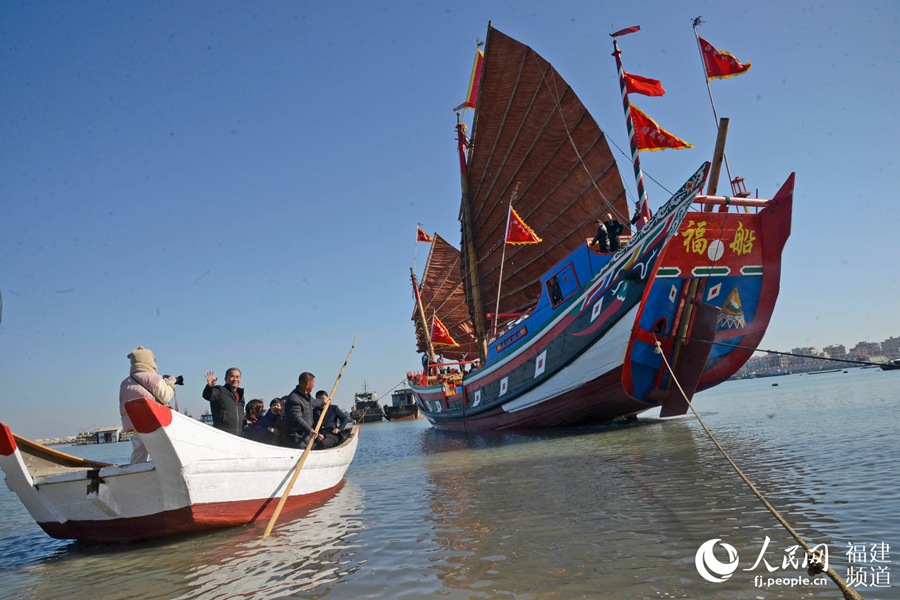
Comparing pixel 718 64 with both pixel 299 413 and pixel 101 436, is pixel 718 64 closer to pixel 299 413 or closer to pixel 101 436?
pixel 299 413

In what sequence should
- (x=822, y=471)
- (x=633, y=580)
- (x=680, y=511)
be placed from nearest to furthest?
1. (x=633, y=580)
2. (x=680, y=511)
3. (x=822, y=471)

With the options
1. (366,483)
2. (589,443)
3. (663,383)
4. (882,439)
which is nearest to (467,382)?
(663,383)

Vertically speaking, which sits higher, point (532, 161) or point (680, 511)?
point (532, 161)

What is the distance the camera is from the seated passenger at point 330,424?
7.39 m

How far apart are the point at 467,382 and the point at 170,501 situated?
546 inches

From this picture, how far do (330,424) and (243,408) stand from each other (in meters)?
1.66

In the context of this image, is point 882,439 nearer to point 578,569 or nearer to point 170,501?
point 578,569

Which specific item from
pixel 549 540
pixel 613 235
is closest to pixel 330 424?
pixel 549 540

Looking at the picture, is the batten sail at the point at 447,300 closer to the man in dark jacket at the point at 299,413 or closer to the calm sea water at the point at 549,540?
the man in dark jacket at the point at 299,413

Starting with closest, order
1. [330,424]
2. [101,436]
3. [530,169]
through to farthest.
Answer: [330,424] → [530,169] → [101,436]

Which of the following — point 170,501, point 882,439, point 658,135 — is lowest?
point 882,439

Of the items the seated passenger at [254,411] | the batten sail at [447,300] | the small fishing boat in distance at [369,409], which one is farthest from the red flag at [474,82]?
the small fishing boat in distance at [369,409]

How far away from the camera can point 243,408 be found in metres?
6.37

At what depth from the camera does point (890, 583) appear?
2.50 metres
